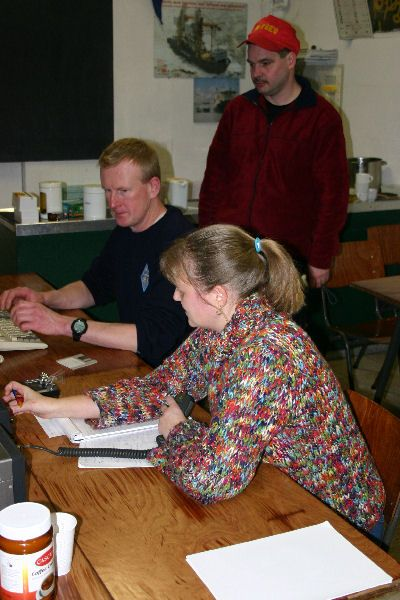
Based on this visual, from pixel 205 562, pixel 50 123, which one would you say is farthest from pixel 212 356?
pixel 50 123

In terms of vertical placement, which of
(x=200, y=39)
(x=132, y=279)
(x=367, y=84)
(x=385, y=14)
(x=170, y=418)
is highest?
(x=385, y=14)

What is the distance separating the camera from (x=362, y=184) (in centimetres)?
423

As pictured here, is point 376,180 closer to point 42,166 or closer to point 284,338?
point 42,166

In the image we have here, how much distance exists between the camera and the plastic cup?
112 cm

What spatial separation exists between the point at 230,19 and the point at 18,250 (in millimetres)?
2205

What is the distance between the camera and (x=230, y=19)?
4.70 meters

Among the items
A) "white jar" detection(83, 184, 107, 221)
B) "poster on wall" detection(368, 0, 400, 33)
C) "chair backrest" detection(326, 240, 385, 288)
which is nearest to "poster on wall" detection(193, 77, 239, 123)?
"poster on wall" detection(368, 0, 400, 33)

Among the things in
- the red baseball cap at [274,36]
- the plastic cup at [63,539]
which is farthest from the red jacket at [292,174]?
the plastic cup at [63,539]

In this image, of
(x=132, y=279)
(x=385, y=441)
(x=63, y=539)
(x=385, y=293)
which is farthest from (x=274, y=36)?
(x=63, y=539)

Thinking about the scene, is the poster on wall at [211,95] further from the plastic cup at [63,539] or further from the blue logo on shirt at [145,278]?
the plastic cup at [63,539]

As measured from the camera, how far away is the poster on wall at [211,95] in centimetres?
468

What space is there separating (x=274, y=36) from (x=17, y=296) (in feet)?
4.92

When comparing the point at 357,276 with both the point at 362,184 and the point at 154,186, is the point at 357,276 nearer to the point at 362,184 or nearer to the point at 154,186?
the point at 362,184

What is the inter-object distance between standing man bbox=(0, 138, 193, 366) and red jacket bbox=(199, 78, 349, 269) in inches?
34.4
